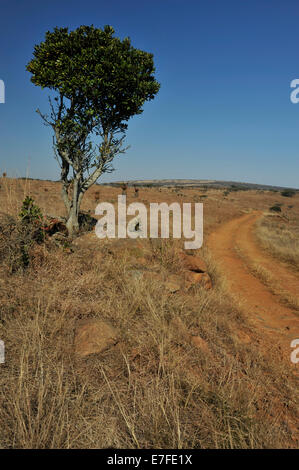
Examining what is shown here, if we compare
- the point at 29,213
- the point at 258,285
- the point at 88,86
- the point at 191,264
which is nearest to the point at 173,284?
the point at 191,264

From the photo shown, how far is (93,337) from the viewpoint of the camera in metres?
2.95

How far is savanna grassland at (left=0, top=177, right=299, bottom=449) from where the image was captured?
79.4 inches

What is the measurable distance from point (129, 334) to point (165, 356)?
59 centimetres

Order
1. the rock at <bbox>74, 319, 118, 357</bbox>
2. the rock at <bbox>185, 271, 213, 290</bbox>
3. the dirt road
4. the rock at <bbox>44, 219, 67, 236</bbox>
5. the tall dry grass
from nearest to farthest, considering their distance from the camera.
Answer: the tall dry grass
the rock at <bbox>74, 319, 118, 357</bbox>
the dirt road
the rock at <bbox>185, 271, 213, 290</bbox>
the rock at <bbox>44, 219, 67, 236</bbox>

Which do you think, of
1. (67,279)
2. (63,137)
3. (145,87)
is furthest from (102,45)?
(67,279)

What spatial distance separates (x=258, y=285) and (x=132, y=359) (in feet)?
20.7

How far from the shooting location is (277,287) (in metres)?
7.57

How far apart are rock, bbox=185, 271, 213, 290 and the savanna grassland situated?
0.25 m

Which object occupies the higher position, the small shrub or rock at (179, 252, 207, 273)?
the small shrub

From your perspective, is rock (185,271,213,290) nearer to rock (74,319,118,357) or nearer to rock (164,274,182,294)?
rock (164,274,182,294)

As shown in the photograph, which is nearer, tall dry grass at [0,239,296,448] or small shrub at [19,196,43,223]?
tall dry grass at [0,239,296,448]

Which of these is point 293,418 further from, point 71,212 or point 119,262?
point 71,212

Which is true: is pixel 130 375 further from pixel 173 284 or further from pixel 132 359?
pixel 173 284

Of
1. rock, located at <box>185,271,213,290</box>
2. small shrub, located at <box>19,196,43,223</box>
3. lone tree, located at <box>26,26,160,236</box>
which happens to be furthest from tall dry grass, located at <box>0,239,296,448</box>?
lone tree, located at <box>26,26,160,236</box>
